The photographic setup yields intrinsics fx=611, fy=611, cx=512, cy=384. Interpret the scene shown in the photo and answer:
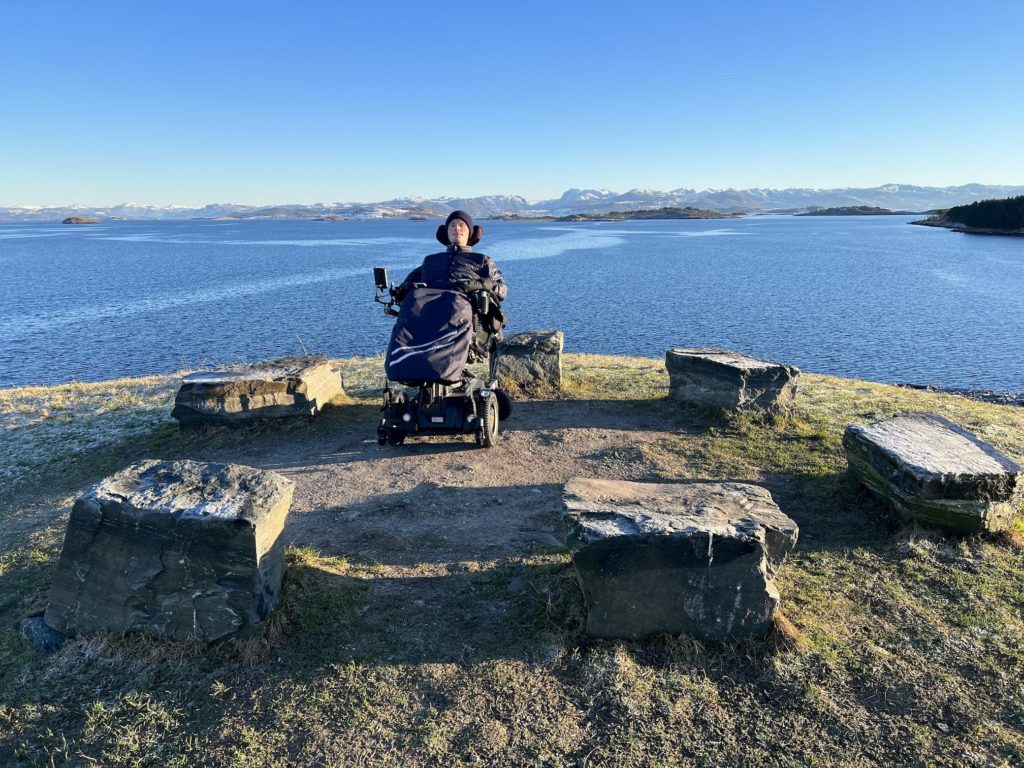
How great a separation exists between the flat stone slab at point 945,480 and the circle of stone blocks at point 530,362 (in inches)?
245

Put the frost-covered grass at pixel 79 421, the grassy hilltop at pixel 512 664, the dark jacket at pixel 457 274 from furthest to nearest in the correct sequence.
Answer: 1. the frost-covered grass at pixel 79 421
2. the dark jacket at pixel 457 274
3. the grassy hilltop at pixel 512 664

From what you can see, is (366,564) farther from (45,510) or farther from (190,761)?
(45,510)

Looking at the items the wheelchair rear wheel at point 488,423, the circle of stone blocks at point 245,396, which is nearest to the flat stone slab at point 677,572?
the wheelchair rear wheel at point 488,423

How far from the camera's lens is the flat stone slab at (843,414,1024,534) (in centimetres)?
646

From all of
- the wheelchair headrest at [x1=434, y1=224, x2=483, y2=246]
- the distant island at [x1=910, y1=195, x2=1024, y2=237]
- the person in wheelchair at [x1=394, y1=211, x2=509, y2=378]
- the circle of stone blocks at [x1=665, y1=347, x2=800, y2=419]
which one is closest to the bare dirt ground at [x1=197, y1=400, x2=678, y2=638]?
the circle of stone blocks at [x1=665, y1=347, x2=800, y2=419]

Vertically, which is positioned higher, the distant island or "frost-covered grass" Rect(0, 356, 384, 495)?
the distant island

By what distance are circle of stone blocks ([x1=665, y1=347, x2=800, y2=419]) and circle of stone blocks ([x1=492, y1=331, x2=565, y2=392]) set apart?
2.81 meters

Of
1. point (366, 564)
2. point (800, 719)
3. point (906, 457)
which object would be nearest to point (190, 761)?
point (366, 564)

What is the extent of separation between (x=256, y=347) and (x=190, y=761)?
26.5m

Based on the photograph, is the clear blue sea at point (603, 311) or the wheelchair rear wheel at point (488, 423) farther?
the clear blue sea at point (603, 311)

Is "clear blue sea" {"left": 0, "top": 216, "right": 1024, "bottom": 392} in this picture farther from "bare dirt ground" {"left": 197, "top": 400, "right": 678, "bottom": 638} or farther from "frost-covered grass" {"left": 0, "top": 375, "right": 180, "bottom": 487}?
"bare dirt ground" {"left": 197, "top": 400, "right": 678, "bottom": 638}

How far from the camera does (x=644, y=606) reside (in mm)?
5051

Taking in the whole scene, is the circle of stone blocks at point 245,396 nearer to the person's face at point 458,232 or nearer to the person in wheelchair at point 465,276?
the person in wheelchair at point 465,276

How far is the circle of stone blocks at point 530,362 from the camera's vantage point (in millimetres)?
12430
